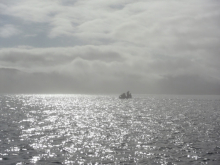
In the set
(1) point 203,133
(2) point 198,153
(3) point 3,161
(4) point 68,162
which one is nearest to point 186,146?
(2) point 198,153

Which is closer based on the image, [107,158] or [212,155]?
[107,158]

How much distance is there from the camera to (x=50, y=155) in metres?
37.6

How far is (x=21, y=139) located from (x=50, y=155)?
47.8ft

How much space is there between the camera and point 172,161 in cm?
3500

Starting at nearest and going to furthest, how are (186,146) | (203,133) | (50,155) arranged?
(50,155)
(186,146)
(203,133)

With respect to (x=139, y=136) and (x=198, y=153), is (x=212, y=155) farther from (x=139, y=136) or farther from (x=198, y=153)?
(x=139, y=136)

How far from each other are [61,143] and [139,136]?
17.2 meters

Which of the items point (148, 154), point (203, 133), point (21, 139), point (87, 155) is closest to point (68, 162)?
point (87, 155)

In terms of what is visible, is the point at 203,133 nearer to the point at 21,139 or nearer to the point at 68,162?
the point at 68,162

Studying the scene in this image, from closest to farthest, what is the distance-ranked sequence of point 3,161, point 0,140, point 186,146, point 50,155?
point 3,161 → point 50,155 → point 186,146 → point 0,140

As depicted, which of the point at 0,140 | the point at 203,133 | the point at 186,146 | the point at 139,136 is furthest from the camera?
the point at 203,133

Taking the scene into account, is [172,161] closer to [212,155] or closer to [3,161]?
[212,155]

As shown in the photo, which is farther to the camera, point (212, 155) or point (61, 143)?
point (61, 143)

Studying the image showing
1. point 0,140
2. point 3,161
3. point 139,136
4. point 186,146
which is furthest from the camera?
point 139,136
